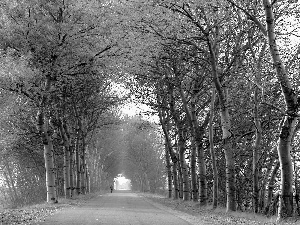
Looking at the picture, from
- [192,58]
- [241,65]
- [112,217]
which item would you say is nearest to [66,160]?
[192,58]

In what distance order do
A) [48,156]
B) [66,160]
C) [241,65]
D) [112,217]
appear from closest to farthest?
1. [112,217]
2. [241,65]
3. [48,156]
4. [66,160]

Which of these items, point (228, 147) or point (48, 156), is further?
point (48, 156)

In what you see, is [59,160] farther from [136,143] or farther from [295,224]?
[295,224]

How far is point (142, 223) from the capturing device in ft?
42.8

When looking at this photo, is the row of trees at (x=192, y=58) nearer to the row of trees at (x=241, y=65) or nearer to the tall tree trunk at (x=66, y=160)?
the row of trees at (x=241, y=65)

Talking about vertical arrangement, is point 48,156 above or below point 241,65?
below

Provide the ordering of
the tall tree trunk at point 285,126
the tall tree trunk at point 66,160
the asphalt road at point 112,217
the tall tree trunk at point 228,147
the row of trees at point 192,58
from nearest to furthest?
the tall tree trunk at point 285,126 → the asphalt road at point 112,217 → the row of trees at point 192,58 → the tall tree trunk at point 228,147 → the tall tree trunk at point 66,160

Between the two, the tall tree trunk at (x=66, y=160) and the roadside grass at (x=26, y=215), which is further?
the tall tree trunk at (x=66, y=160)

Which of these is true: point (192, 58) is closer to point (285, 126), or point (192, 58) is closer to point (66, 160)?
point (285, 126)

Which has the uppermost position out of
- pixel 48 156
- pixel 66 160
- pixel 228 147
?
pixel 228 147

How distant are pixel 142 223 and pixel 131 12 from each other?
27.7 feet

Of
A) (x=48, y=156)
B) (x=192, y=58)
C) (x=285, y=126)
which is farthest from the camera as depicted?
(x=48, y=156)

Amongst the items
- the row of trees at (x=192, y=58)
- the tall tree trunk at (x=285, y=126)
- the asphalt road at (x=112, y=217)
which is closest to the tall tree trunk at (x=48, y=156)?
the row of trees at (x=192, y=58)

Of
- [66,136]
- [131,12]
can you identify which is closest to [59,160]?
[66,136]
